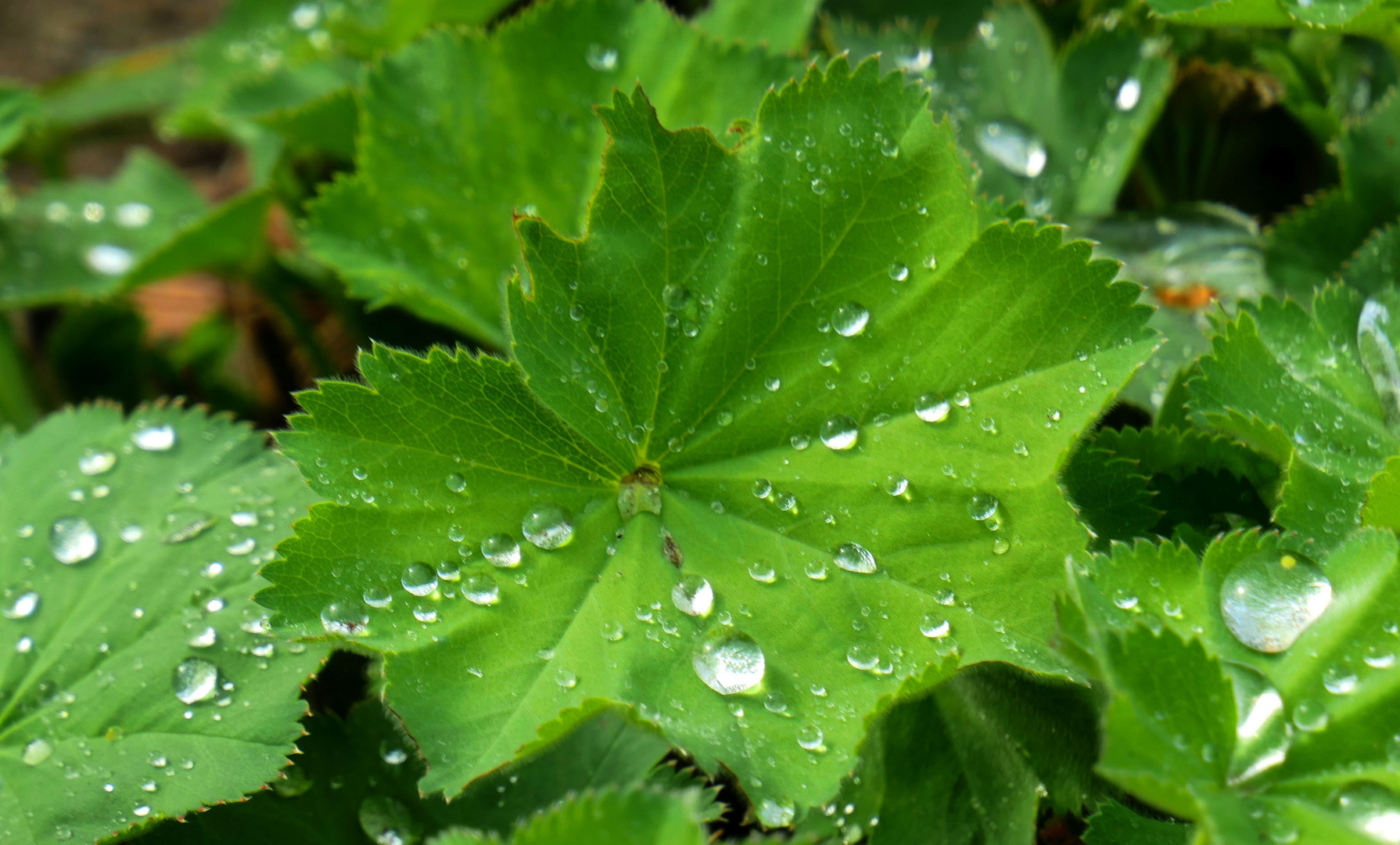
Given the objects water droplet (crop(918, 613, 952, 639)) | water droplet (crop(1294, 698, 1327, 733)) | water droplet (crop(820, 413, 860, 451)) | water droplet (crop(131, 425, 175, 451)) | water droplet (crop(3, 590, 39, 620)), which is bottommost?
water droplet (crop(3, 590, 39, 620))

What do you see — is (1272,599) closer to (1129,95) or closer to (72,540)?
(1129,95)

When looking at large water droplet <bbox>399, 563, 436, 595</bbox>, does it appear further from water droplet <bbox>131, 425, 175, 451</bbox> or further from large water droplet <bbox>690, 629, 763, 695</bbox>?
water droplet <bbox>131, 425, 175, 451</bbox>

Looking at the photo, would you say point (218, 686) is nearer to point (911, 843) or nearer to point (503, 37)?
point (911, 843)

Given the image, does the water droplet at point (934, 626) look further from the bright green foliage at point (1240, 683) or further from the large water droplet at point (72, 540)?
the large water droplet at point (72, 540)

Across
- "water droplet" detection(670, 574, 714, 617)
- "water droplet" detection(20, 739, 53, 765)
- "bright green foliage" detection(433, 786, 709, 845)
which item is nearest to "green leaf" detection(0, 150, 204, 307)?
"water droplet" detection(20, 739, 53, 765)

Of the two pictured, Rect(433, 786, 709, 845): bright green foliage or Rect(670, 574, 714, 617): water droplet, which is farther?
Rect(670, 574, 714, 617): water droplet

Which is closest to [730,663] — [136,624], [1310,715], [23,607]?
[1310,715]

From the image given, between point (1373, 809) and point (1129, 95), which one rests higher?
point (1129, 95)
